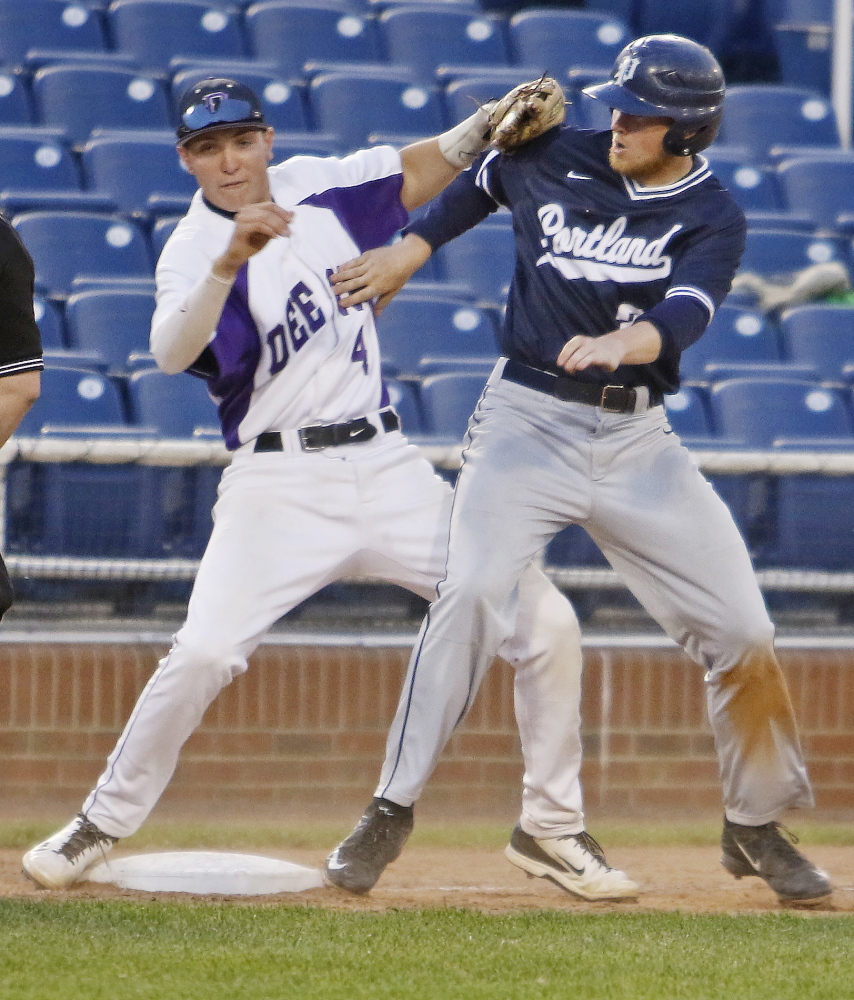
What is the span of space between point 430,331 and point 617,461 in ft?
9.94

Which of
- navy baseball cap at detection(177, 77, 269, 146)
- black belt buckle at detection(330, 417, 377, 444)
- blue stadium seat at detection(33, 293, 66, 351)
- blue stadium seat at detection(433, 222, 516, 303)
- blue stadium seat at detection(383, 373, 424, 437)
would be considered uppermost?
navy baseball cap at detection(177, 77, 269, 146)

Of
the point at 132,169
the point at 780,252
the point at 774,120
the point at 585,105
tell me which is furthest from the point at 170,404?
the point at 774,120

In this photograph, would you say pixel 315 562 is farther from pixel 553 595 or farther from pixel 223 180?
pixel 223 180

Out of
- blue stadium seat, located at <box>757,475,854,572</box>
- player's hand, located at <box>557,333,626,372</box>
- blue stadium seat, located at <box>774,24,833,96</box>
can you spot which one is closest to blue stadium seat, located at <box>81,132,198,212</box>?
blue stadium seat, located at <box>757,475,854,572</box>

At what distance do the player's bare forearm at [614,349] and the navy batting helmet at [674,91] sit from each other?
534mm

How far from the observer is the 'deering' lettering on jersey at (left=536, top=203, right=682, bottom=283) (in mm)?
3734

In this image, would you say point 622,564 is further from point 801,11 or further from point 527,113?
point 801,11

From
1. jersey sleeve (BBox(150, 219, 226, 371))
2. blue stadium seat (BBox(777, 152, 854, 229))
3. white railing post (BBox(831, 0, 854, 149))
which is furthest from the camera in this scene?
white railing post (BBox(831, 0, 854, 149))

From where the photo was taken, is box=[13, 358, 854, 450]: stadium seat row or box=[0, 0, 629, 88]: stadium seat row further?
box=[0, 0, 629, 88]: stadium seat row

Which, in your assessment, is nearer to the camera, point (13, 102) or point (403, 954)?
point (403, 954)

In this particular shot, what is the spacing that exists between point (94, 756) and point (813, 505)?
251cm

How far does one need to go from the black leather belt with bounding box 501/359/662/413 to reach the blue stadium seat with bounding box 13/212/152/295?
3.34 metres

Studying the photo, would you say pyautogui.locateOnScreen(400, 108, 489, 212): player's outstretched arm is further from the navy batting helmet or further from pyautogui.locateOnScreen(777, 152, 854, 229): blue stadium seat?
pyautogui.locateOnScreen(777, 152, 854, 229): blue stadium seat

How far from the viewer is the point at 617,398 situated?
148 inches
